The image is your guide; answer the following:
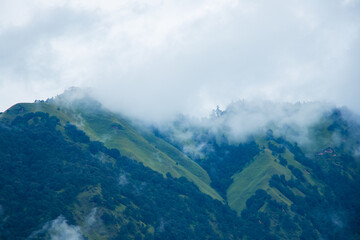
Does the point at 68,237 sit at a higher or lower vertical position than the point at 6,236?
higher

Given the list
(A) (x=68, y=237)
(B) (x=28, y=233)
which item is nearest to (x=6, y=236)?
(B) (x=28, y=233)

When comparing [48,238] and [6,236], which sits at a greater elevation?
[48,238]

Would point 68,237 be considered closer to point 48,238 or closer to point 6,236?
point 48,238

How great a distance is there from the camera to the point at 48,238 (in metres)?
192

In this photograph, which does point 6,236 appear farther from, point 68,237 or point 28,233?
point 68,237

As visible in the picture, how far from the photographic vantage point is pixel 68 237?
198 m

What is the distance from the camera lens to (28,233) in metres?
194

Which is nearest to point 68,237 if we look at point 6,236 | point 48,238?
point 48,238

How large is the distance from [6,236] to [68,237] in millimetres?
31932

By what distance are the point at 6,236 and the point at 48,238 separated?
21.4 m

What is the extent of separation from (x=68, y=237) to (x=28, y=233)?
71.0 feet

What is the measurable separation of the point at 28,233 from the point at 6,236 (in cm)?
1126

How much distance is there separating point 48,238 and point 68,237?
11.0 m
